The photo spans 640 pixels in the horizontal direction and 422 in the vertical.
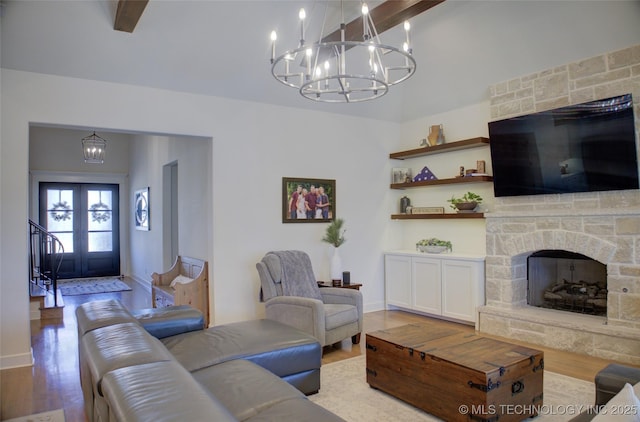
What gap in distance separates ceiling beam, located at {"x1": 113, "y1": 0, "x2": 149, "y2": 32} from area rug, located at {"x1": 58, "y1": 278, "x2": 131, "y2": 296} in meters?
5.71

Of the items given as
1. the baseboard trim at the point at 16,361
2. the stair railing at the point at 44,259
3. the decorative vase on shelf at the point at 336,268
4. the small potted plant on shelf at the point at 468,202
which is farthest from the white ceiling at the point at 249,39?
the stair railing at the point at 44,259

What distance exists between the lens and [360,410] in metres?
2.91

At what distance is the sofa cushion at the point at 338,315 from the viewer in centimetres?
403

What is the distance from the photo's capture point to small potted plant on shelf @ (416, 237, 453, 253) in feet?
18.4

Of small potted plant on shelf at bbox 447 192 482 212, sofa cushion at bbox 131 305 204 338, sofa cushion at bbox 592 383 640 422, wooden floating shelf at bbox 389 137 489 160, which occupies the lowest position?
sofa cushion at bbox 131 305 204 338

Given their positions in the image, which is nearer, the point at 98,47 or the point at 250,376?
the point at 250,376

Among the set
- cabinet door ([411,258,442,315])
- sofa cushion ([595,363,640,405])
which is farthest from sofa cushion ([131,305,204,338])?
cabinet door ([411,258,442,315])

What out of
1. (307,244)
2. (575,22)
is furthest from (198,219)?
(575,22)

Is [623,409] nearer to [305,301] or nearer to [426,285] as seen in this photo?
[305,301]

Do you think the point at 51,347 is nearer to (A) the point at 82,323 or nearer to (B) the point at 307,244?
(A) the point at 82,323

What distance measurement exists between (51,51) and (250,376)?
135 inches

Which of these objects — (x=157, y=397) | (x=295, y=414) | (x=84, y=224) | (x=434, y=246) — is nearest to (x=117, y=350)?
(x=157, y=397)

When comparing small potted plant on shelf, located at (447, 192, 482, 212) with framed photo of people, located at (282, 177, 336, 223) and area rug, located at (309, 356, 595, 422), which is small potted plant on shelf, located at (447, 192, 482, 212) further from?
area rug, located at (309, 356, 595, 422)

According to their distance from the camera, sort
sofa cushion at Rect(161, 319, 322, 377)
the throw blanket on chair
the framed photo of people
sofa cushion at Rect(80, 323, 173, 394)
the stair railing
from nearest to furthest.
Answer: sofa cushion at Rect(80, 323, 173, 394), sofa cushion at Rect(161, 319, 322, 377), the throw blanket on chair, the framed photo of people, the stair railing
